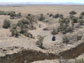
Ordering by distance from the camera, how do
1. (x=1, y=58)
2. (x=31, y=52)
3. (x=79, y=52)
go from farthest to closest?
(x=79, y=52) < (x=31, y=52) < (x=1, y=58)

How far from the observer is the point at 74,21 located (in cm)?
4725

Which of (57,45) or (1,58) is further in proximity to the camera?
(57,45)

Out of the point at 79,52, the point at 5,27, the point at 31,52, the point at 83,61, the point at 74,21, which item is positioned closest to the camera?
the point at 83,61

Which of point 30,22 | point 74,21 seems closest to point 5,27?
point 30,22

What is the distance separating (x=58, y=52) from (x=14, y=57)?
4.51 meters

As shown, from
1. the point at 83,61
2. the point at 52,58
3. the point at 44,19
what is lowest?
the point at 44,19

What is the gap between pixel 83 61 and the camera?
49.5 feet

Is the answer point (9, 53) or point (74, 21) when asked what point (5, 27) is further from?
point (9, 53)

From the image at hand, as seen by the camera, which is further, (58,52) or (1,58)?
(58,52)

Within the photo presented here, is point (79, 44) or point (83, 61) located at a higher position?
point (83, 61)

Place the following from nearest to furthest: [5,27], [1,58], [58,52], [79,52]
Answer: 1. [1,58]
2. [58,52]
3. [79,52]
4. [5,27]

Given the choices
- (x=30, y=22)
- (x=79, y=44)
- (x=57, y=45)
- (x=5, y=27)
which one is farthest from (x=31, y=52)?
(x=30, y=22)

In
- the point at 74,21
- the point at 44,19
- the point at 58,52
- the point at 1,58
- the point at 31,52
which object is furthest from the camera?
the point at 44,19

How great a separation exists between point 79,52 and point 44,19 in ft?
113
